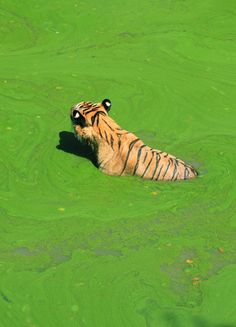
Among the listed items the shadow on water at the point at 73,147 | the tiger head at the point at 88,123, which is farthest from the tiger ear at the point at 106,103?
the shadow on water at the point at 73,147

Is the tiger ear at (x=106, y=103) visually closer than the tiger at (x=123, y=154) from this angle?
No

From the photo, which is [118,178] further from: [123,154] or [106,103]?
[106,103]

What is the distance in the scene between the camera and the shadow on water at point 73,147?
582 cm

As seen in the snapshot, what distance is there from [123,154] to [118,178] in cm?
18

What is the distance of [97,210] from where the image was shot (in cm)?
519

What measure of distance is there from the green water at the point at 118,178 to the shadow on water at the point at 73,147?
0.02 meters

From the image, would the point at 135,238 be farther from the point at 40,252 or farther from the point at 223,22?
the point at 223,22

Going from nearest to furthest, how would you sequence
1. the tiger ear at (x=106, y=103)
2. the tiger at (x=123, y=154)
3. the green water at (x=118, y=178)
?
the green water at (x=118, y=178) → the tiger at (x=123, y=154) → the tiger ear at (x=106, y=103)

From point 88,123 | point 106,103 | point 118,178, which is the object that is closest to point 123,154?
point 118,178

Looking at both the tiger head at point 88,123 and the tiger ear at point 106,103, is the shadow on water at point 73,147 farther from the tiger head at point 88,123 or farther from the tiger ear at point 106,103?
the tiger ear at point 106,103

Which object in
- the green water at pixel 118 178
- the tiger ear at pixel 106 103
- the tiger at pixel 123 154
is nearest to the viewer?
the green water at pixel 118 178

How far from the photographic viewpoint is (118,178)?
18.3ft

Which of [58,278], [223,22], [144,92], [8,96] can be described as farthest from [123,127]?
[223,22]

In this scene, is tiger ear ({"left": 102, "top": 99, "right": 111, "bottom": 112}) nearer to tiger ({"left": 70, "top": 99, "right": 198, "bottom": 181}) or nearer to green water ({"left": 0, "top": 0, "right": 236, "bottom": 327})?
tiger ({"left": 70, "top": 99, "right": 198, "bottom": 181})
